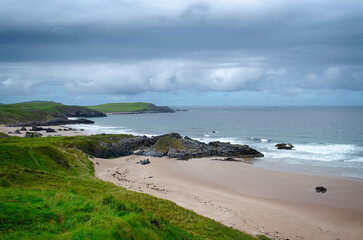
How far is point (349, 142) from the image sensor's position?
6512 cm

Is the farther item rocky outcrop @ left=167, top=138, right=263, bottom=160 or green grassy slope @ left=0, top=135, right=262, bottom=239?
rocky outcrop @ left=167, top=138, right=263, bottom=160

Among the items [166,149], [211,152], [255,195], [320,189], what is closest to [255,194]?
[255,195]

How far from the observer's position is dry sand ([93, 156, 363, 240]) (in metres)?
20.6

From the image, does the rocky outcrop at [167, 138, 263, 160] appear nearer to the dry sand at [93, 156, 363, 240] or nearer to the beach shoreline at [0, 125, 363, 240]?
the beach shoreline at [0, 125, 363, 240]

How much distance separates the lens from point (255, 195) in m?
29.3

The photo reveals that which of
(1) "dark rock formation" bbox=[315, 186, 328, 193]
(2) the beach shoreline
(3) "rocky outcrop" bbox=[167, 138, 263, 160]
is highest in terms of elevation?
(3) "rocky outcrop" bbox=[167, 138, 263, 160]

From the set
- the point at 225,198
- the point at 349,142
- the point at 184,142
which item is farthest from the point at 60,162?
the point at 349,142

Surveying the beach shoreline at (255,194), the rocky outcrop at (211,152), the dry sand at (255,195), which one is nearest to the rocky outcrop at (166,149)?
the rocky outcrop at (211,152)

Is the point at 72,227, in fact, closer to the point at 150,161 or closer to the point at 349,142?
the point at 150,161

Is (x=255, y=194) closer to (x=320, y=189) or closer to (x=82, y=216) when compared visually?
(x=320, y=189)

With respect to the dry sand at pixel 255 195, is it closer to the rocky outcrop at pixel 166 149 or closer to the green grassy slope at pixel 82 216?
the green grassy slope at pixel 82 216

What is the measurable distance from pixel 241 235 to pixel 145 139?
4783 centimetres

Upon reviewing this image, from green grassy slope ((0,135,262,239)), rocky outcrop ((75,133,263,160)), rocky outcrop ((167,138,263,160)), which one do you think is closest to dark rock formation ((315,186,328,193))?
green grassy slope ((0,135,262,239))

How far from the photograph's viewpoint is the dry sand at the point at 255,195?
20.6m
